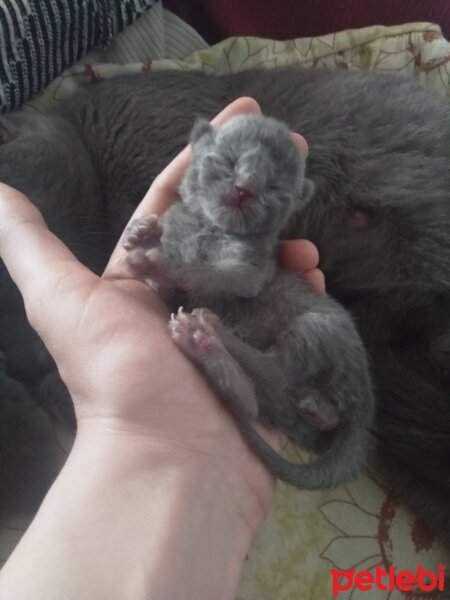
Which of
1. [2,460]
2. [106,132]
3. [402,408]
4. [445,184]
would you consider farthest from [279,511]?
[106,132]

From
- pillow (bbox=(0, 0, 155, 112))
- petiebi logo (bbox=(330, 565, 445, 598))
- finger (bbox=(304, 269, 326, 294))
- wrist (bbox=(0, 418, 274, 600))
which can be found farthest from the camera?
pillow (bbox=(0, 0, 155, 112))

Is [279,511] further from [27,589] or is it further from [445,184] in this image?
[445,184]

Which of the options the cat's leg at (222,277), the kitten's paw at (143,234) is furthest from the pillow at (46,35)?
the cat's leg at (222,277)

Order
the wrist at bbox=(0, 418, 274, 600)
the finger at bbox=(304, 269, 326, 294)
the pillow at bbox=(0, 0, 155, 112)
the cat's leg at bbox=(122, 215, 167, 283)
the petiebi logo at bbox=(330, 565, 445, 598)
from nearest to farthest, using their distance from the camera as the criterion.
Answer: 1. the wrist at bbox=(0, 418, 274, 600)
2. the cat's leg at bbox=(122, 215, 167, 283)
3. the finger at bbox=(304, 269, 326, 294)
4. the petiebi logo at bbox=(330, 565, 445, 598)
5. the pillow at bbox=(0, 0, 155, 112)

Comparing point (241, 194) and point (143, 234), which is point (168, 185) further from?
point (241, 194)

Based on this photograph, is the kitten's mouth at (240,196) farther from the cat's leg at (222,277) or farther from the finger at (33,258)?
the finger at (33,258)

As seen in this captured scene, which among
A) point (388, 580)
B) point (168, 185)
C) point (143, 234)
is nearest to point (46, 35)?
point (168, 185)

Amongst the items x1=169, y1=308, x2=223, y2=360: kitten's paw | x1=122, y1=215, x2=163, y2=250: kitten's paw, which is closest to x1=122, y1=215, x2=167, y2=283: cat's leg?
x1=122, y1=215, x2=163, y2=250: kitten's paw

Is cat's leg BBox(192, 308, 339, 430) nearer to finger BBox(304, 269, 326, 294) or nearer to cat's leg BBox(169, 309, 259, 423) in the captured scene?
cat's leg BBox(169, 309, 259, 423)
